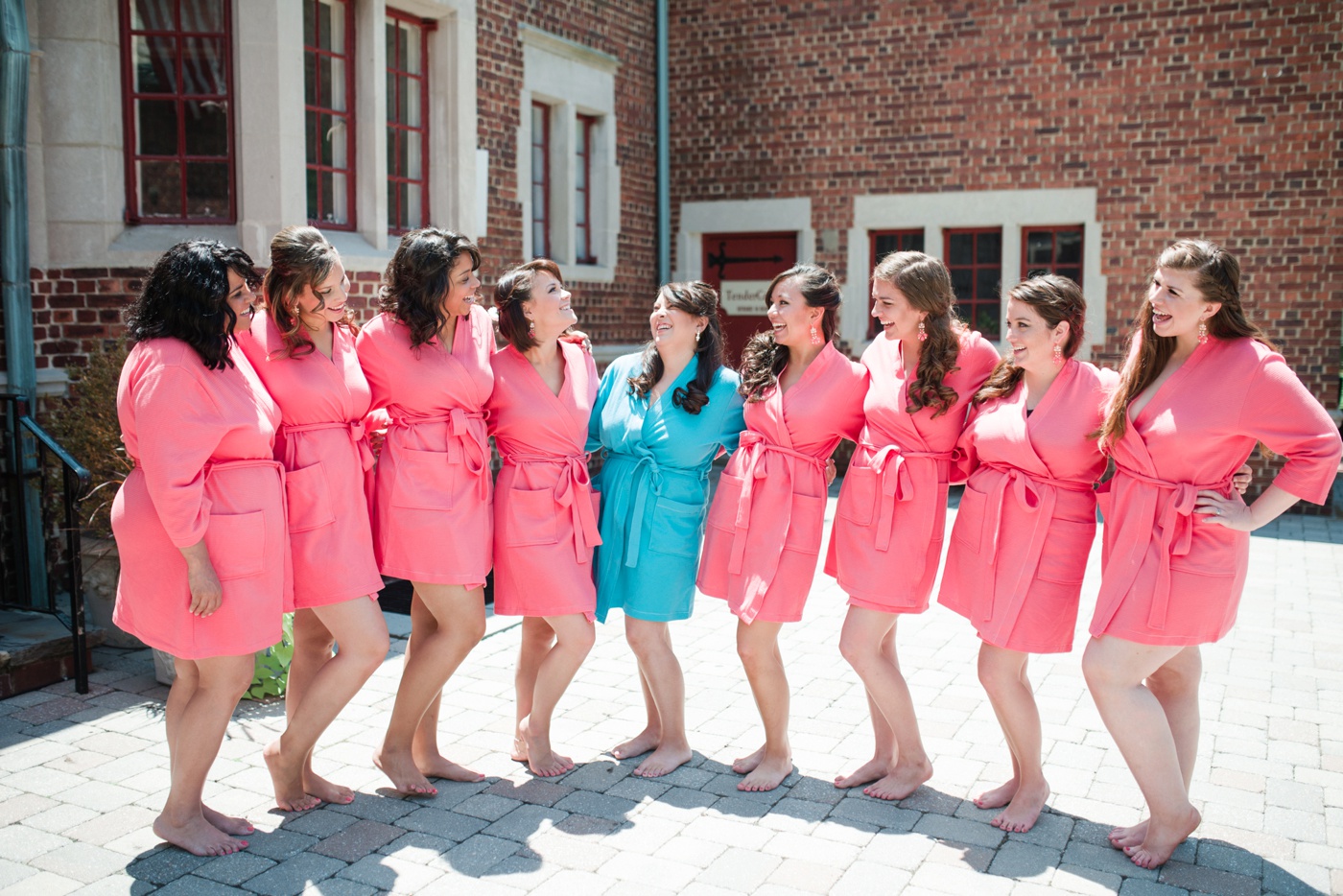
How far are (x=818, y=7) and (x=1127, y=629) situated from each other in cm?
988

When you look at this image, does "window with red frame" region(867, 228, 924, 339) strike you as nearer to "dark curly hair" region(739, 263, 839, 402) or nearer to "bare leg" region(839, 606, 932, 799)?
"dark curly hair" region(739, 263, 839, 402)

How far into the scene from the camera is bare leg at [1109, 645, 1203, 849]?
12.7 feet

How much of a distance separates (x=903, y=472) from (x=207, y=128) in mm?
5429

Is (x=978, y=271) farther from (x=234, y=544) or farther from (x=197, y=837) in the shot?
(x=197, y=837)

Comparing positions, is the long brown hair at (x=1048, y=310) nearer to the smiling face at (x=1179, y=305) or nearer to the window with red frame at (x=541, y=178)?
the smiling face at (x=1179, y=305)

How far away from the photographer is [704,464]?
→ 4602 mm

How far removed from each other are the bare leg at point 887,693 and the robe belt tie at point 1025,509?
44cm

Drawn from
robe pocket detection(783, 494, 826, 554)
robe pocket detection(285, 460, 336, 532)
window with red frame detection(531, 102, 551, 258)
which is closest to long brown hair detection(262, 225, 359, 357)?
robe pocket detection(285, 460, 336, 532)

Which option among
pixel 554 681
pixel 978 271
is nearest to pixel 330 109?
pixel 554 681

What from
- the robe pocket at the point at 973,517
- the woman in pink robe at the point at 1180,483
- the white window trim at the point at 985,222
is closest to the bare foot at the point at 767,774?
the robe pocket at the point at 973,517

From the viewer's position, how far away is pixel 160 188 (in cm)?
724

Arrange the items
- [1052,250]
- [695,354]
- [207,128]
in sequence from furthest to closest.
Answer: [1052,250] → [207,128] → [695,354]

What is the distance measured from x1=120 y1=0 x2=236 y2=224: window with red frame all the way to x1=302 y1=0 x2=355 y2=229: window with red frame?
2.40 ft

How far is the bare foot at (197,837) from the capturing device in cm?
372
